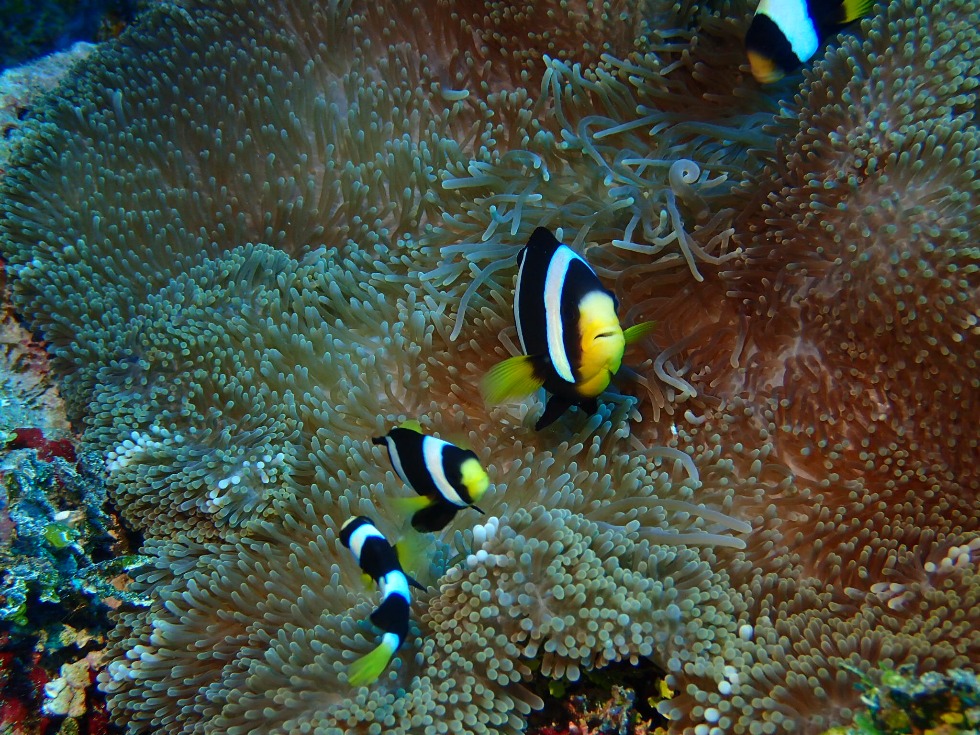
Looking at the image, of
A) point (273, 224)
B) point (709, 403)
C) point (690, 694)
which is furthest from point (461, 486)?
point (273, 224)

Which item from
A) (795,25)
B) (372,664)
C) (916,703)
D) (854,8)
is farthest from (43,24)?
(916,703)

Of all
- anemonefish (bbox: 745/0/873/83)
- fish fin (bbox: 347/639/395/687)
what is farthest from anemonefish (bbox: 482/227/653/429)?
anemonefish (bbox: 745/0/873/83)

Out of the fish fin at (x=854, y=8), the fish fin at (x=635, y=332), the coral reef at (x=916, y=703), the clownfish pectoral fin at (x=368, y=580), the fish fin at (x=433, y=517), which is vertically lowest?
the coral reef at (x=916, y=703)

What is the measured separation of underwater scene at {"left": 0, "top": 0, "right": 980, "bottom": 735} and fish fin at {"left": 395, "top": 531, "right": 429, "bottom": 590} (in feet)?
0.05

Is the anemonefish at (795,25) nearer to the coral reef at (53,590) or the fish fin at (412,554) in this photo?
the fish fin at (412,554)

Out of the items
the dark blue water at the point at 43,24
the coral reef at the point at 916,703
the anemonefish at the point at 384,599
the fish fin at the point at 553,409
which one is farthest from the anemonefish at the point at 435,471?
the dark blue water at the point at 43,24

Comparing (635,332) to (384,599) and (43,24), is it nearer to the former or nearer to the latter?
(384,599)

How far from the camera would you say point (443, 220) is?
82.0 inches

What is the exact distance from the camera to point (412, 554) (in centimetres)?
143

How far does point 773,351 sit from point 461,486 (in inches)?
41.4

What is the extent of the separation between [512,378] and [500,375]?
0.03 meters

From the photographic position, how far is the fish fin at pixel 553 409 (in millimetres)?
1587

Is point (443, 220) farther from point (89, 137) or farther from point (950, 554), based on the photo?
point (950, 554)

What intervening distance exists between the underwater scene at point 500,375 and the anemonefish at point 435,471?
0.04ft
